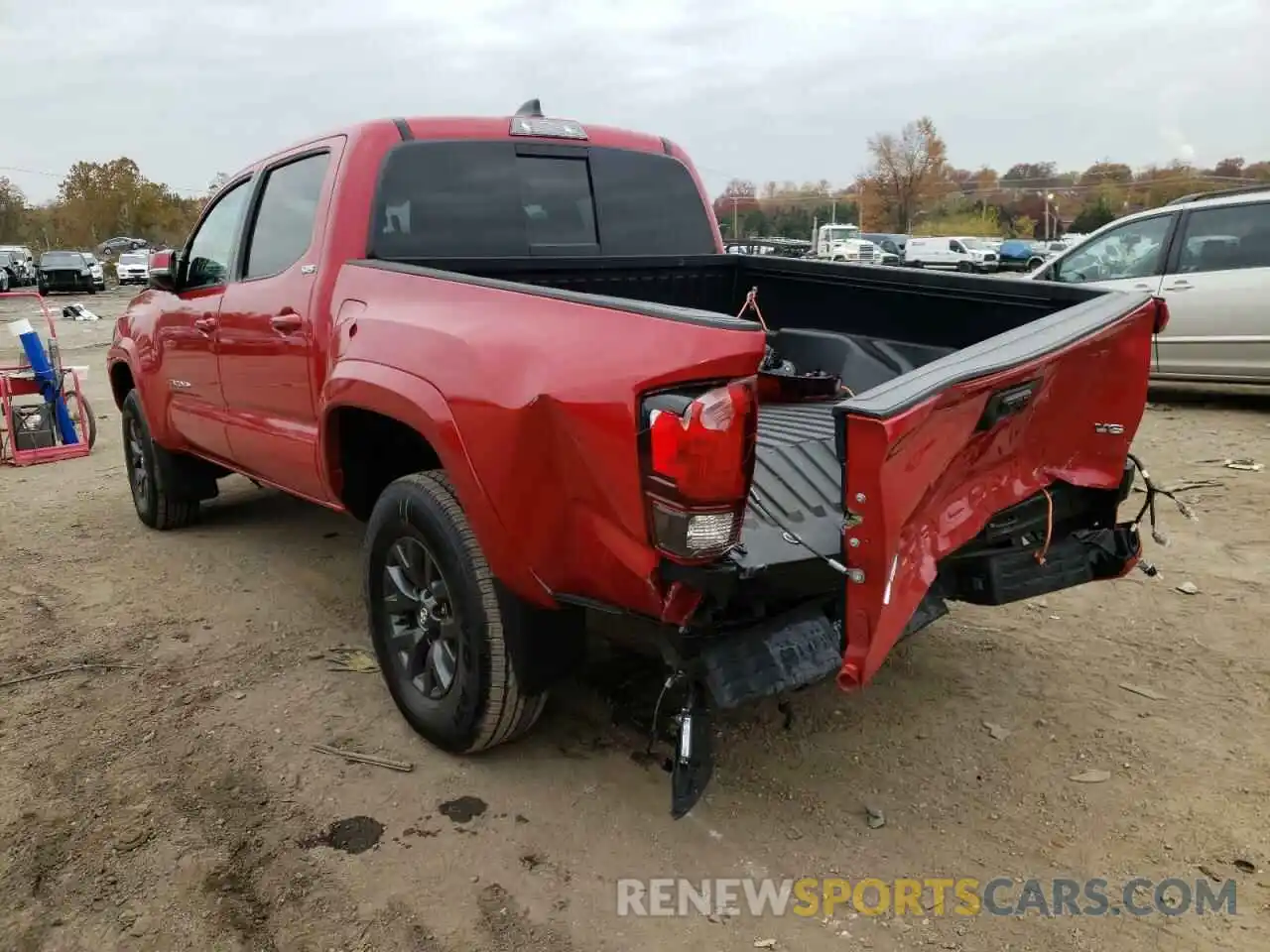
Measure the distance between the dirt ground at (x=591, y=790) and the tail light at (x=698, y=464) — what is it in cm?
101

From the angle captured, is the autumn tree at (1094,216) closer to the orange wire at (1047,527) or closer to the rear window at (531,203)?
the rear window at (531,203)

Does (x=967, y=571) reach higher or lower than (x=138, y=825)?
higher

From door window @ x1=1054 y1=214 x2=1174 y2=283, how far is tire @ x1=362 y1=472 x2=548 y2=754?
7730 millimetres

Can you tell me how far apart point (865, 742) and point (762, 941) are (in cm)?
101

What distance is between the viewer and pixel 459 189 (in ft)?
12.7

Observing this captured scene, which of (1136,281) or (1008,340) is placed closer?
(1008,340)

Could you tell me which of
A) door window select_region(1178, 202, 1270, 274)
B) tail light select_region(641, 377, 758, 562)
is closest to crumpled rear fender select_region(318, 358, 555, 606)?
tail light select_region(641, 377, 758, 562)

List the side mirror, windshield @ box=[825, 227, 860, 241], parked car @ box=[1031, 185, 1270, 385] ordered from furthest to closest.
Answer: windshield @ box=[825, 227, 860, 241]
parked car @ box=[1031, 185, 1270, 385]
the side mirror

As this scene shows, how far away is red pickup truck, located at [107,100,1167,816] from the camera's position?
2193mm

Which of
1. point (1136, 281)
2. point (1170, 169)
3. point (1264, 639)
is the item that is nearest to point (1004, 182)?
point (1170, 169)

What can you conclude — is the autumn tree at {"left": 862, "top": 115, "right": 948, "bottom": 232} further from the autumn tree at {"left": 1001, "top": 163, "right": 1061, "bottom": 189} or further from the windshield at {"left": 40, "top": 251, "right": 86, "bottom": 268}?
the windshield at {"left": 40, "top": 251, "right": 86, "bottom": 268}

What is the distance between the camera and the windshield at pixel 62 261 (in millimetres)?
→ 33388

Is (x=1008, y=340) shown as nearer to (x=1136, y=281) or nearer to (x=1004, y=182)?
(x=1136, y=281)

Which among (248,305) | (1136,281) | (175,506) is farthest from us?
(1136,281)
